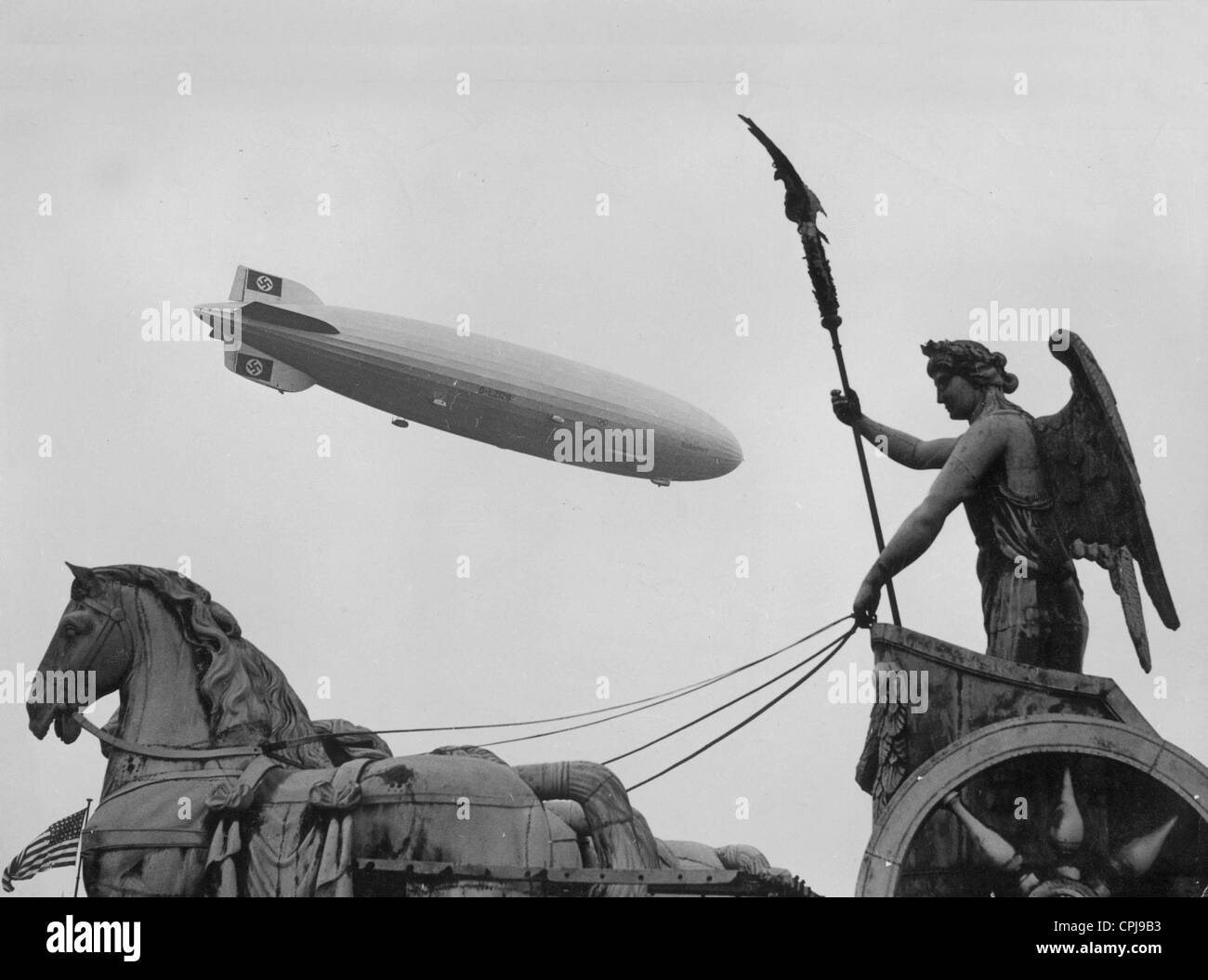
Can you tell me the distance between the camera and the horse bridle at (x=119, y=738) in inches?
576

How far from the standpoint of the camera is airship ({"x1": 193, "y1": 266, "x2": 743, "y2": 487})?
70.6 feet

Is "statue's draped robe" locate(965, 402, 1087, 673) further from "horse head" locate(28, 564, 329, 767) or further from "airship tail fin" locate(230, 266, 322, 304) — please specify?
"airship tail fin" locate(230, 266, 322, 304)

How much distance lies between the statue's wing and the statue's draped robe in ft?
0.44

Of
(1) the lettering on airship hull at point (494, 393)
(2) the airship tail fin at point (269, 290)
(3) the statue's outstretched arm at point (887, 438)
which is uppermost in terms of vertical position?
(2) the airship tail fin at point (269, 290)

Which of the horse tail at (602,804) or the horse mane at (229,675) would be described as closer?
the horse tail at (602,804)

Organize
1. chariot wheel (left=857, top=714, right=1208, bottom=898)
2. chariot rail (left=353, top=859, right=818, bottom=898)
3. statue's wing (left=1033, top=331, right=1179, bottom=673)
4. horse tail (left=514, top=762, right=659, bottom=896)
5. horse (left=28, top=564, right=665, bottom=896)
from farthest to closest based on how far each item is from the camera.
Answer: statue's wing (left=1033, top=331, right=1179, bottom=673) < horse tail (left=514, top=762, right=659, bottom=896) < horse (left=28, top=564, right=665, bottom=896) < chariot wheel (left=857, top=714, right=1208, bottom=898) < chariot rail (left=353, top=859, right=818, bottom=898)

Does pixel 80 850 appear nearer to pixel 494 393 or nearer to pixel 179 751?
→ pixel 179 751

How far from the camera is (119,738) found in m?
14.8

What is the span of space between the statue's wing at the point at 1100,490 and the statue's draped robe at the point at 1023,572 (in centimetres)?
13

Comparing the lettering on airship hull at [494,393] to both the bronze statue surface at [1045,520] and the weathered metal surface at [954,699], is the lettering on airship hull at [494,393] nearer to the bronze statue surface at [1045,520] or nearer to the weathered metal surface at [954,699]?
the bronze statue surface at [1045,520]

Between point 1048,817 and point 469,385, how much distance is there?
360 inches

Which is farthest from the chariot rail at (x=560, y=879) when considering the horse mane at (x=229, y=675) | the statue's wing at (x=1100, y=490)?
the statue's wing at (x=1100, y=490)

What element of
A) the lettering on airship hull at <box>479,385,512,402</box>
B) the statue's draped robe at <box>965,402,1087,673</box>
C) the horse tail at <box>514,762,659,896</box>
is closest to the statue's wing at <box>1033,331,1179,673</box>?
the statue's draped robe at <box>965,402,1087,673</box>
